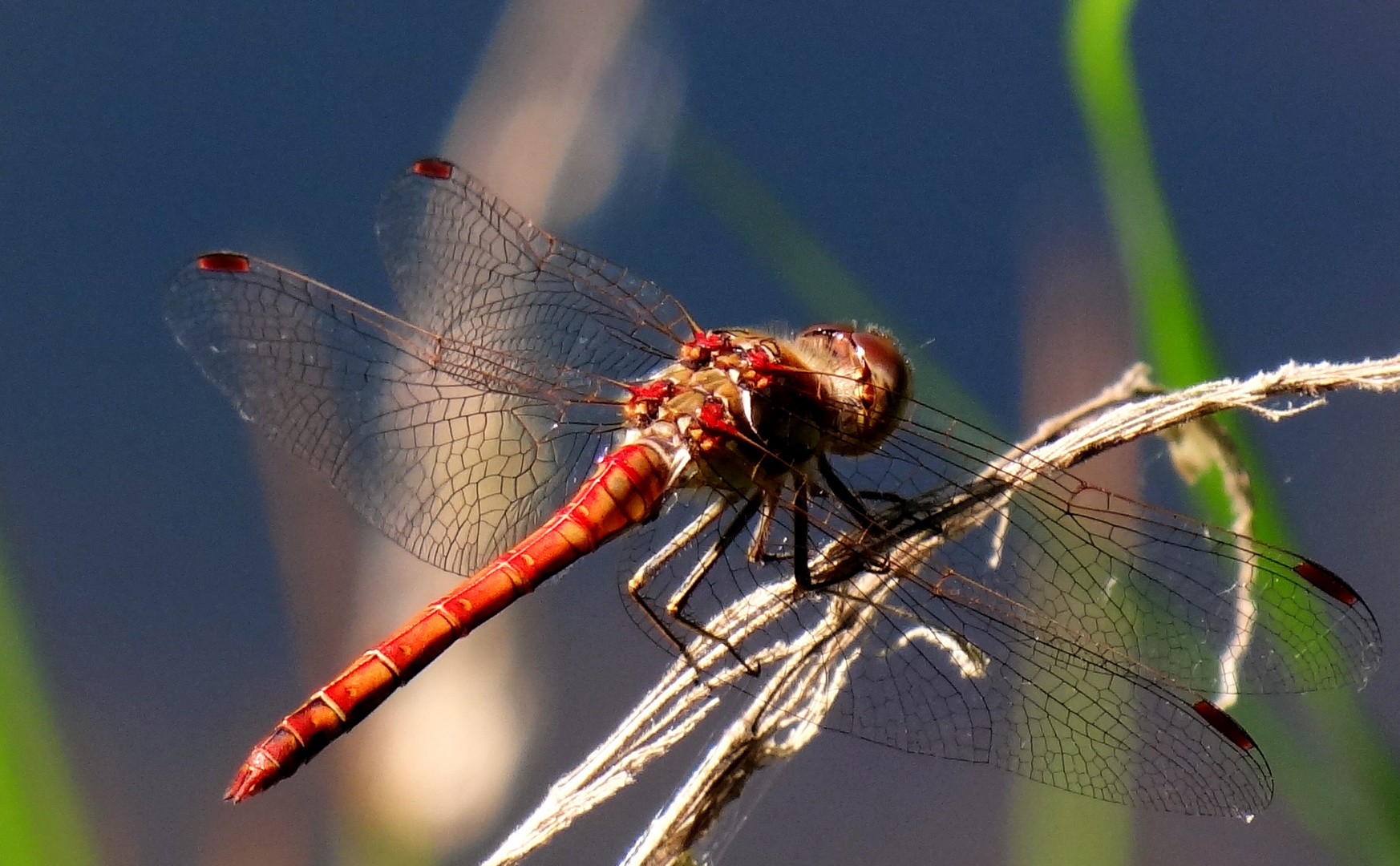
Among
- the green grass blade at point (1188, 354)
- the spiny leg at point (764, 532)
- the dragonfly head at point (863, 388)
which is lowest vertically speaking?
the spiny leg at point (764, 532)

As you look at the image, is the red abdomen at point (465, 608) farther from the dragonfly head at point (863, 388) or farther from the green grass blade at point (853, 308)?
the green grass blade at point (853, 308)

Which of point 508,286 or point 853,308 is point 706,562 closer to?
point 508,286

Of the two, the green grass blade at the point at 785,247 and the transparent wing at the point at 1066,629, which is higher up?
the green grass blade at the point at 785,247

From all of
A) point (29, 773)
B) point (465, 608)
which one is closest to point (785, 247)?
point (465, 608)

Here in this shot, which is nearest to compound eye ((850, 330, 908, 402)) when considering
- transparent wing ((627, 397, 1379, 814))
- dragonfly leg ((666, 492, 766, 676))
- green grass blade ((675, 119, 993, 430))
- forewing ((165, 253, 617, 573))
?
transparent wing ((627, 397, 1379, 814))

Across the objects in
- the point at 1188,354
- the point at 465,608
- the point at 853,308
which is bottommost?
the point at 465,608

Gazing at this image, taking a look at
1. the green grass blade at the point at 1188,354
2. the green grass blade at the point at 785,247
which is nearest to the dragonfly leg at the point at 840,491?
the green grass blade at the point at 1188,354
